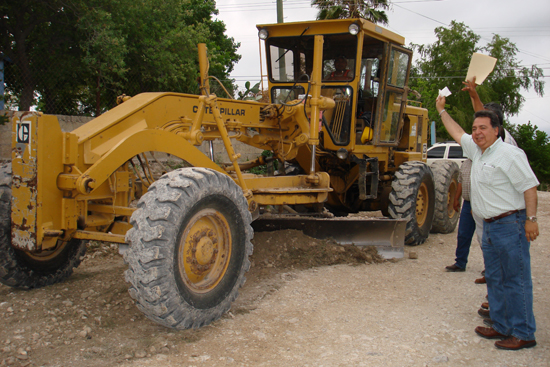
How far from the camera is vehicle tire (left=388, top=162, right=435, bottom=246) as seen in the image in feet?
22.0

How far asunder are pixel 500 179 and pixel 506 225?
1.13 ft

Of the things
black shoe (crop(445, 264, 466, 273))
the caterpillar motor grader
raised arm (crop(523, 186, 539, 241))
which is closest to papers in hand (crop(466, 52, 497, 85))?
raised arm (crop(523, 186, 539, 241))

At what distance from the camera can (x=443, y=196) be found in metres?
7.71

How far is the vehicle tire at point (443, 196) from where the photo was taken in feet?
25.4

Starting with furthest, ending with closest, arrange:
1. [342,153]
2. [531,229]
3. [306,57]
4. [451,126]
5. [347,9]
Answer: [347,9] → [306,57] → [342,153] → [451,126] → [531,229]

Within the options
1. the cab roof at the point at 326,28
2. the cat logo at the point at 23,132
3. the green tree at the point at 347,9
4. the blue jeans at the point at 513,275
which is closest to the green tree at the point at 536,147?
the green tree at the point at 347,9

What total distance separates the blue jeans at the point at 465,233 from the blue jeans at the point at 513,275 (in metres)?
1.98

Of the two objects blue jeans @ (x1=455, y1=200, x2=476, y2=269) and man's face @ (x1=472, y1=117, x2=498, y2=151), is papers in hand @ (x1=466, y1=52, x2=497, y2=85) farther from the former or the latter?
blue jeans @ (x1=455, y1=200, x2=476, y2=269)

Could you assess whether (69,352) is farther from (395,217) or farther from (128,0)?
(128,0)

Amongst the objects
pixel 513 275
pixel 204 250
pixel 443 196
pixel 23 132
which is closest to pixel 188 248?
pixel 204 250

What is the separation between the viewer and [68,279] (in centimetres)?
478

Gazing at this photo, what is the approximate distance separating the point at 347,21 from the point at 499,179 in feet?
10.8

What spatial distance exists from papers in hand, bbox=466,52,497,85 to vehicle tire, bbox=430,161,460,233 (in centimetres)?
371

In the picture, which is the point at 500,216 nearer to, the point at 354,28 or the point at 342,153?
the point at 342,153
